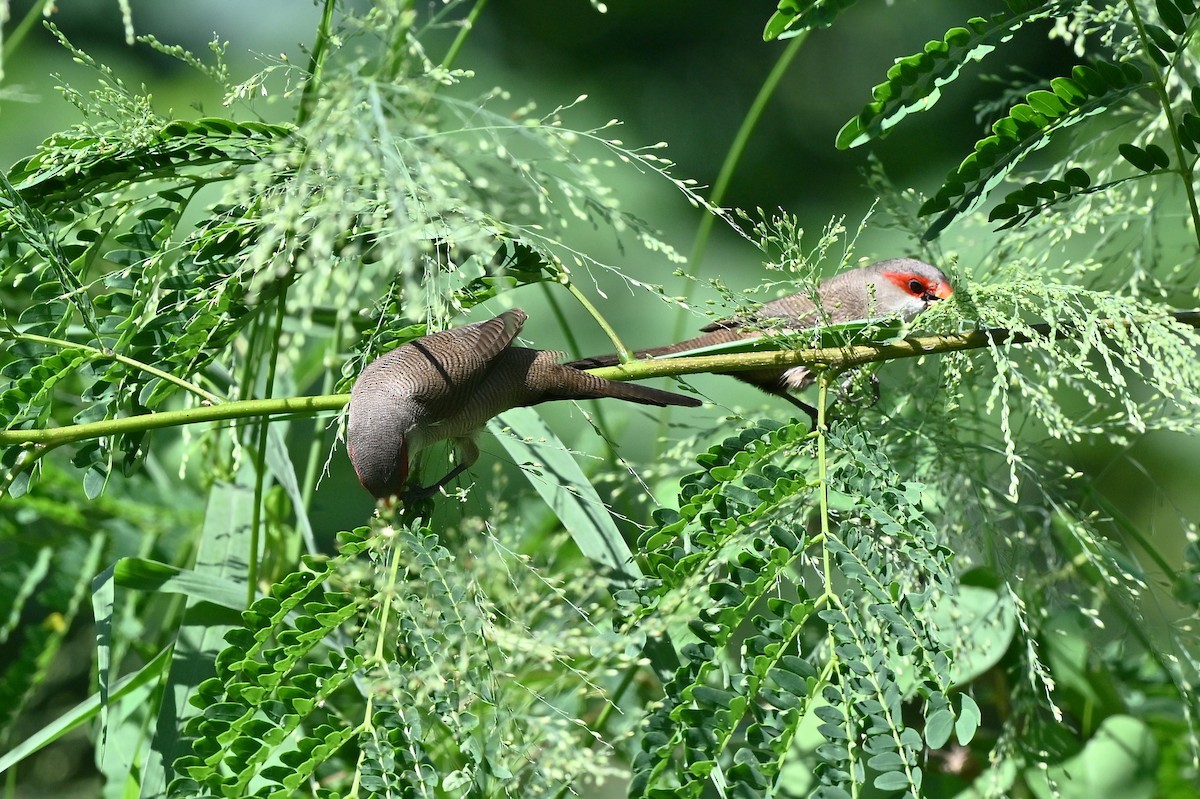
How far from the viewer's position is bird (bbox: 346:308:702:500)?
981 mm

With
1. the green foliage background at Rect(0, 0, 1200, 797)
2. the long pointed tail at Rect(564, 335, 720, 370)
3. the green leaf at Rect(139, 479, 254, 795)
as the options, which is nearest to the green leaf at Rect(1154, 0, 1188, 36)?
the green foliage background at Rect(0, 0, 1200, 797)

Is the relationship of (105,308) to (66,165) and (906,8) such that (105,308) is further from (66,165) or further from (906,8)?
(906,8)

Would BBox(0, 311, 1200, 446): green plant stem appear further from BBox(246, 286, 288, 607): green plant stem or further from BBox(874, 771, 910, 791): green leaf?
BBox(874, 771, 910, 791): green leaf

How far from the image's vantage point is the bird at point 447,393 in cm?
98

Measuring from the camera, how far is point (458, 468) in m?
1.08

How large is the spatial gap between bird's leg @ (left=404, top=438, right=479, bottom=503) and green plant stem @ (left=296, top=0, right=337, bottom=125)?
1.22ft

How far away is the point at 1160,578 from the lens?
4.29 ft

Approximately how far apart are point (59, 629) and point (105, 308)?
2.02ft

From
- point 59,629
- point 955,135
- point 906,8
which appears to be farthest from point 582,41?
point 59,629

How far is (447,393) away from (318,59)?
33 centimetres

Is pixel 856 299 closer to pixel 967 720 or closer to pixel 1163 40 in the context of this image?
pixel 1163 40

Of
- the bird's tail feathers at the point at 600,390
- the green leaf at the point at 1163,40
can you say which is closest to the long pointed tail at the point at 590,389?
the bird's tail feathers at the point at 600,390

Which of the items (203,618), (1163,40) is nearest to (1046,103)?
(1163,40)

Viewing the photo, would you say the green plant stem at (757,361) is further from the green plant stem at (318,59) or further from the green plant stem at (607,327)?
the green plant stem at (318,59)
